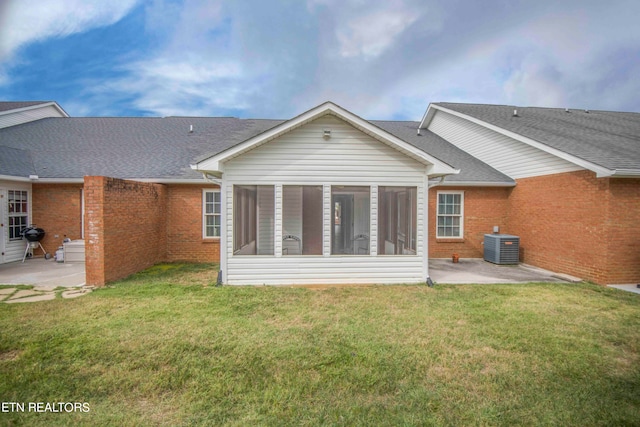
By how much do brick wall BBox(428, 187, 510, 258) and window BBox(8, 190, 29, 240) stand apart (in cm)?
1448

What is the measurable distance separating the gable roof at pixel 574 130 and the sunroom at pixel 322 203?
3.98 metres

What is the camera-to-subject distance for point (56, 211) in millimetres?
10484

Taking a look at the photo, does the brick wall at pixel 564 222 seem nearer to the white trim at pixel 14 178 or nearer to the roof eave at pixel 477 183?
the roof eave at pixel 477 183

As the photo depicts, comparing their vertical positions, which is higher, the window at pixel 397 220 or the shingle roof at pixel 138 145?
the shingle roof at pixel 138 145

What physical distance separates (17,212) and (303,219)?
10.2 m

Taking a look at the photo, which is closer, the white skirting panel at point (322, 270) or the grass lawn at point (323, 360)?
the grass lawn at point (323, 360)

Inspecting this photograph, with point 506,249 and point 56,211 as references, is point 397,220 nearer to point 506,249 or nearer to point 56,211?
point 506,249

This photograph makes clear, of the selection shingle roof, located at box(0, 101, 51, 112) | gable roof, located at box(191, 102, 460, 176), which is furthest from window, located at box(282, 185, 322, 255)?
shingle roof, located at box(0, 101, 51, 112)

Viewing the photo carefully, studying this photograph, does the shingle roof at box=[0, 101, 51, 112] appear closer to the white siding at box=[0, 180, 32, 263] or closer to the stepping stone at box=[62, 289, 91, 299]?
the white siding at box=[0, 180, 32, 263]

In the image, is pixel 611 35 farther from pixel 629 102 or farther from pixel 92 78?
pixel 92 78

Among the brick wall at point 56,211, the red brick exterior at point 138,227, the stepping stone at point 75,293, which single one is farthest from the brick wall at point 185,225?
the stepping stone at point 75,293

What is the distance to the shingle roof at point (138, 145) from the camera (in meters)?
10.6

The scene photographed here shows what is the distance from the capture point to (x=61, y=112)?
646 inches

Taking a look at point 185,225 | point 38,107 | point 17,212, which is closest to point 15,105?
point 38,107
